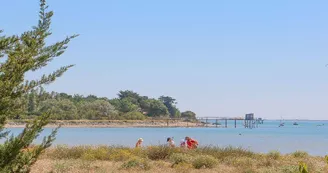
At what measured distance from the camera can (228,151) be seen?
1648 cm

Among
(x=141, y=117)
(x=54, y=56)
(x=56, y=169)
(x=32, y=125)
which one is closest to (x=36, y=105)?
(x=32, y=125)

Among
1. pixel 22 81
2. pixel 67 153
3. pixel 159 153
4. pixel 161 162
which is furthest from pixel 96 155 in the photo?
pixel 22 81

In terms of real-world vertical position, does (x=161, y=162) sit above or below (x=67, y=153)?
below

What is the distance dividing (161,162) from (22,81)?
10.1 metres

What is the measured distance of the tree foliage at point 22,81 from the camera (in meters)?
4.03

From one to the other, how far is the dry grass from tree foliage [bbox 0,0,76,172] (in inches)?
260

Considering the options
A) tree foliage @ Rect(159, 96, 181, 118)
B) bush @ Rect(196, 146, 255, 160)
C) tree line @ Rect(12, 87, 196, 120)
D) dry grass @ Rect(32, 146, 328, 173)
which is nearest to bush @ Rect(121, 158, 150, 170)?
dry grass @ Rect(32, 146, 328, 173)

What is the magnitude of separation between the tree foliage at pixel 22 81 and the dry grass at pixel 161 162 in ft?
21.7

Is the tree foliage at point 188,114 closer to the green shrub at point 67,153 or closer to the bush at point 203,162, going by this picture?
the green shrub at point 67,153

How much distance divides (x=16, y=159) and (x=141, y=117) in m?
115

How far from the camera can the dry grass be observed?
12.2m

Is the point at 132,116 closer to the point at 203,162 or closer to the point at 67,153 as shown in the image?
the point at 67,153

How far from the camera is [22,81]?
4145mm

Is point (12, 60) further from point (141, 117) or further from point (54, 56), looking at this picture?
point (141, 117)
